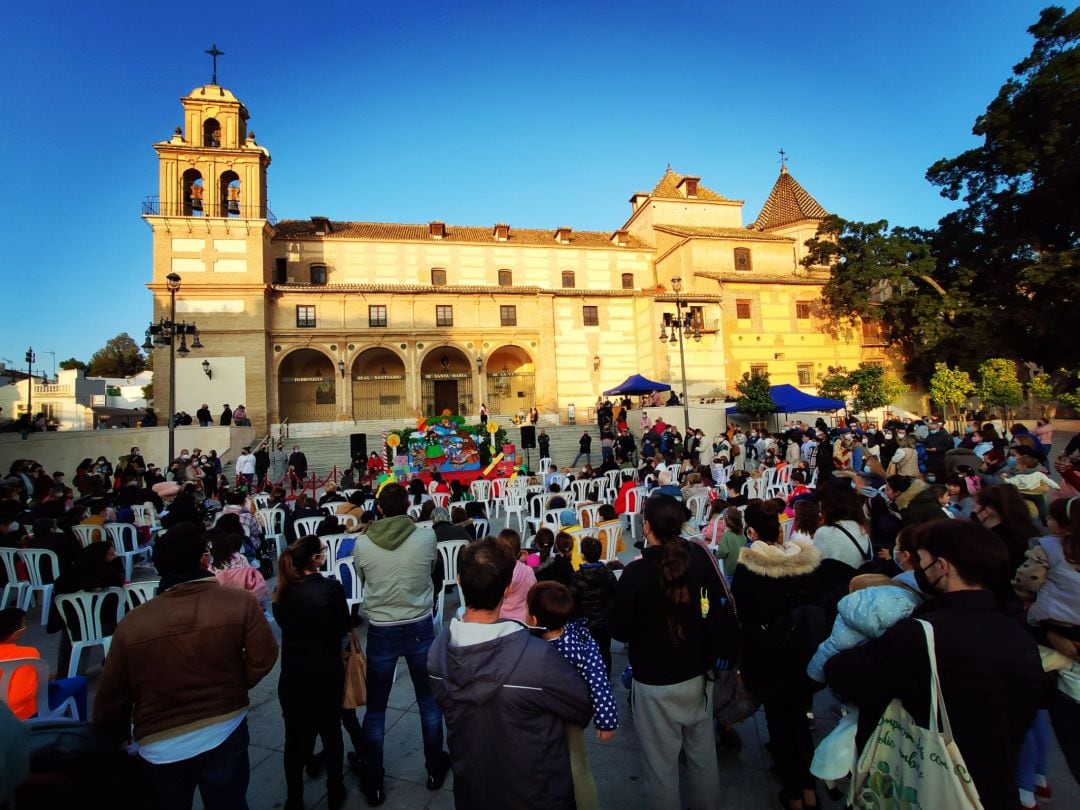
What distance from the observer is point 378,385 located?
92.1 feet

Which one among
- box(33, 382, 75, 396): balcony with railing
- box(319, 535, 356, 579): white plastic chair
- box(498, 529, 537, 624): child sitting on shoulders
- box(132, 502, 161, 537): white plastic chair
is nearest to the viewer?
box(498, 529, 537, 624): child sitting on shoulders

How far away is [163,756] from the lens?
7.16ft

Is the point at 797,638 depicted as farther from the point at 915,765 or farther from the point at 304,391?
the point at 304,391

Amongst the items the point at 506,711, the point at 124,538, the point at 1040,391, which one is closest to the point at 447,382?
the point at 124,538

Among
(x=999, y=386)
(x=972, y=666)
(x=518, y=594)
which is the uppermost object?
(x=999, y=386)

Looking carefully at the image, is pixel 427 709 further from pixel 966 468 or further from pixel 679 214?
pixel 679 214

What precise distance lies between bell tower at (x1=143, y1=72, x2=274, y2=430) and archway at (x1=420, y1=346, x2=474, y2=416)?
25.3 ft

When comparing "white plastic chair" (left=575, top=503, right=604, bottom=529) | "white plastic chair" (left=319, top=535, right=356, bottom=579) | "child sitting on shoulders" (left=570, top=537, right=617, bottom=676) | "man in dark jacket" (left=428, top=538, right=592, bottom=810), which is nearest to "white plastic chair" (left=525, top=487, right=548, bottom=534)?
"white plastic chair" (left=575, top=503, right=604, bottom=529)

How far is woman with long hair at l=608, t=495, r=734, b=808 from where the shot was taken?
2504 mm

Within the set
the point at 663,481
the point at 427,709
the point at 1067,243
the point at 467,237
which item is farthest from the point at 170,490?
the point at 1067,243

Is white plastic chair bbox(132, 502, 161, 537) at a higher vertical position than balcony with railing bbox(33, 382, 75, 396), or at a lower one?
lower

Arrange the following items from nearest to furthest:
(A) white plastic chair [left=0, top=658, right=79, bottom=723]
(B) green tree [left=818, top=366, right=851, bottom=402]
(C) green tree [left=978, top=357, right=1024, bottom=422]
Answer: (A) white plastic chair [left=0, top=658, right=79, bottom=723], (C) green tree [left=978, top=357, right=1024, bottom=422], (B) green tree [left=818, top=366, right=851, bottom=402]

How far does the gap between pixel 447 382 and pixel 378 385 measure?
143 inches

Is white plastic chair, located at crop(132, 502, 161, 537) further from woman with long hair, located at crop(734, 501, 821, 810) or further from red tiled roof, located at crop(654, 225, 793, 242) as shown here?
red tiled roof, located at crop(654, 225, 793, 242)
